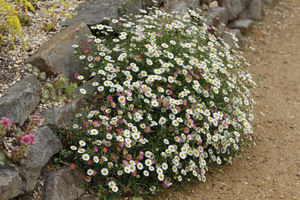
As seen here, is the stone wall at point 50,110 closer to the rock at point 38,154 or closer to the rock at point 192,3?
the rock at point 38,154

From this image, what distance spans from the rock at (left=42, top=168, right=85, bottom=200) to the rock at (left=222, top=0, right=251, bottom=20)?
5.41 m

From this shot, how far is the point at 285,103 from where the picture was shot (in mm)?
5773

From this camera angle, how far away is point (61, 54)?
4.26m

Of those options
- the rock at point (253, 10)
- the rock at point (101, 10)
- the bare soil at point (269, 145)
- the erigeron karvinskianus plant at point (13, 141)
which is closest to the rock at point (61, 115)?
the erigeron karvinskianus plant at point (13, 141)

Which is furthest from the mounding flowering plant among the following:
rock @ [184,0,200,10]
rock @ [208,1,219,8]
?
rock @ [208,1,219,8]

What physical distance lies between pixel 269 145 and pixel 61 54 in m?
2.84

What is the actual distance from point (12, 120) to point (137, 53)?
160 centimetres

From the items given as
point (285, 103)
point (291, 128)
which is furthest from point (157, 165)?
point (285, 103)

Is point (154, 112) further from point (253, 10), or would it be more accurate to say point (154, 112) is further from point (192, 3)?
point (253, 10)

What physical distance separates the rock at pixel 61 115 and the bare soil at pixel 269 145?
49.0 inches

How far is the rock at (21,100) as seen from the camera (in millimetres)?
3402

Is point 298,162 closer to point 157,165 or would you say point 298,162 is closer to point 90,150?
point 157,165

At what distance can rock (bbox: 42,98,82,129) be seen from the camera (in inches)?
145

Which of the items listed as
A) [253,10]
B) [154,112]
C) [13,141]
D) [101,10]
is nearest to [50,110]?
[13,141]
